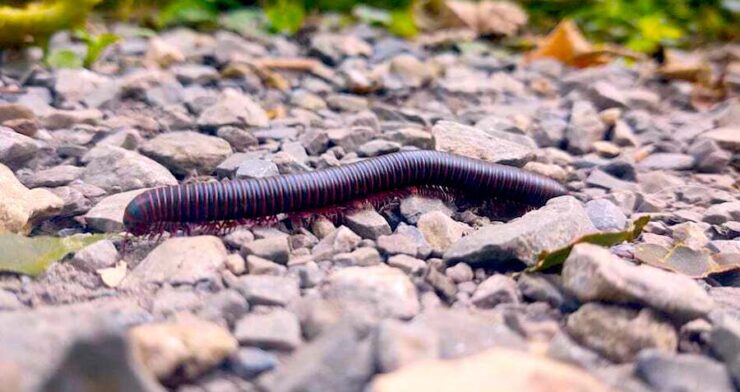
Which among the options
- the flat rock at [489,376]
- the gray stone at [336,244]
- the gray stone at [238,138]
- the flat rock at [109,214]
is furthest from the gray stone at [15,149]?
the flat rock at [489,376]

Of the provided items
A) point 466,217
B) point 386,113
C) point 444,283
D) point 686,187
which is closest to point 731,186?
point 686,187

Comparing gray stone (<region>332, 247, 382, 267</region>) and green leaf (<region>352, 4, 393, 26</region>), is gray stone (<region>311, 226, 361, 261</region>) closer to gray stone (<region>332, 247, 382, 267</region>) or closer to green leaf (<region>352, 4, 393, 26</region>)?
gray stone (<region>332, 247, 382, 267</region>)

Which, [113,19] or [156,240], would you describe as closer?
[156,240]

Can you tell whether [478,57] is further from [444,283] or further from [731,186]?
[444,283]

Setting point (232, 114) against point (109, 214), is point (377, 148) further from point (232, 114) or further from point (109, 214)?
point (109, 214)

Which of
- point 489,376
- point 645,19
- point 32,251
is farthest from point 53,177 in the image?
point 645,19

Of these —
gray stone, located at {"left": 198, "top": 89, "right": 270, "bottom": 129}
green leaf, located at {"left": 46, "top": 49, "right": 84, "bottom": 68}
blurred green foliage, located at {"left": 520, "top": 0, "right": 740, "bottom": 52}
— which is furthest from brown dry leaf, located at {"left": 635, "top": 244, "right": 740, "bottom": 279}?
blurred green foliage, located at {"left": 520, "top": 0, "right": 740, "bottom": 52}

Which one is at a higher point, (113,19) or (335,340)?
(335,340)
